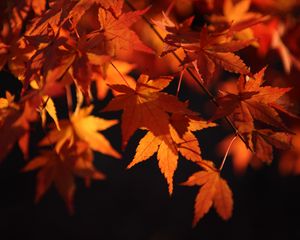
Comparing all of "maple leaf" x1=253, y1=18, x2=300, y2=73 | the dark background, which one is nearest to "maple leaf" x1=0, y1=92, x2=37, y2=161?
"maple leaf" x1=253, y1=18, x2=300, y2=73

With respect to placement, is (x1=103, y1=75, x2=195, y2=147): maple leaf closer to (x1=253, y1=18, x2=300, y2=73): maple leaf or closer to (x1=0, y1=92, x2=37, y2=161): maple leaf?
(x1=0, y1=92, x2=37, y2=161): maple leaf

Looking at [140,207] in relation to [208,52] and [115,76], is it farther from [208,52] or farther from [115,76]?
[208,52]

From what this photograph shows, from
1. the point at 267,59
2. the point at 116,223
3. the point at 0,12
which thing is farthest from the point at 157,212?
the point at 0,12

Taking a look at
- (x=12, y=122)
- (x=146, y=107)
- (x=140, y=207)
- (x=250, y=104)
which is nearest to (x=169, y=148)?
(x=146, y=107)

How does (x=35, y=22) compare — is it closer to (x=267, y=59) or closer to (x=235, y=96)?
(x=235, y=96)

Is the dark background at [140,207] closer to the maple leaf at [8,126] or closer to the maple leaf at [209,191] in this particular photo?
the maple leaf at [209,191]

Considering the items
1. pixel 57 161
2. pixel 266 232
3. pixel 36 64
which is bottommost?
pixel 266 232
